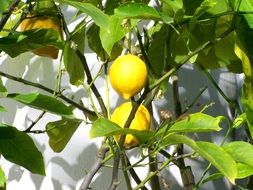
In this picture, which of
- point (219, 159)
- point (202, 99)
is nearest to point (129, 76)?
point (219, 159)

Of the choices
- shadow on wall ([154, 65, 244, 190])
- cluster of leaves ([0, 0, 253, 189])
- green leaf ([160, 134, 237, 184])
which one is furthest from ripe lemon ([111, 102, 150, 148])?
shadow on wall ([154, 65, 244, 190])

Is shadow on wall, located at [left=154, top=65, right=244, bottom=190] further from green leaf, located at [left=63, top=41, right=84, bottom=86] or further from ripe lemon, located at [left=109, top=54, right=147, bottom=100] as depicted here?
ripe lemon, located at [left=109, top=54, right=147, bottom=100]

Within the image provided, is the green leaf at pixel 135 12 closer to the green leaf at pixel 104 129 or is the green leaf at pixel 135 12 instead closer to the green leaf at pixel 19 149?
the green leaf at pixel 104 129

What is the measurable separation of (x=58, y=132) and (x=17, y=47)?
232 millimetres

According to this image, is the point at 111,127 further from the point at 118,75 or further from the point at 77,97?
the point at 77,97

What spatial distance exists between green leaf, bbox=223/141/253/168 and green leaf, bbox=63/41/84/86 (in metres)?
0.31

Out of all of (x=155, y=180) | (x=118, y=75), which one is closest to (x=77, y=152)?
(x=155, y=180)

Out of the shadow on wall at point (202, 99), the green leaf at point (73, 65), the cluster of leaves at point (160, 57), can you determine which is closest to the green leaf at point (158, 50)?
the cluster of leaves at point (160, 57)

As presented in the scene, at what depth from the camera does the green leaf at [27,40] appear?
62cm

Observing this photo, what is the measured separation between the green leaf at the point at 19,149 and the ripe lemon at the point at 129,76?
0.15 m

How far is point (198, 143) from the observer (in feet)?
1.66

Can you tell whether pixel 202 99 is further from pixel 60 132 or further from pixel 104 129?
pixel 104 129

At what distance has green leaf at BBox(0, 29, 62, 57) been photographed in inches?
24.5

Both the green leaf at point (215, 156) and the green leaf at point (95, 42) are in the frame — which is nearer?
the green leaf at point (215, 156)
